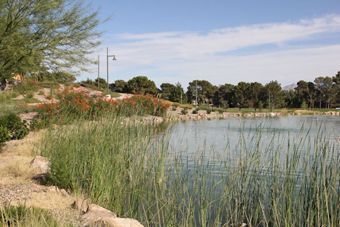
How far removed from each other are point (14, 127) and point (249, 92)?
31.8m

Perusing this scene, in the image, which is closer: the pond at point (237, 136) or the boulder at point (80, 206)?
the boulder at point (80, 206)

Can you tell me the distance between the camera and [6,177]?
3680mm

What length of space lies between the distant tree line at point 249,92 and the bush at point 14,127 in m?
25.6

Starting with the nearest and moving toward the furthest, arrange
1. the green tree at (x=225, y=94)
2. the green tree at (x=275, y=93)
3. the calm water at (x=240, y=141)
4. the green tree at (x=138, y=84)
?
1. the calm water at (x=240, y=141)
2. the green tree at (x=275, y=93)
3. the green tree at (x=138, y=84)
4. the green tree at (x=225, y=94)

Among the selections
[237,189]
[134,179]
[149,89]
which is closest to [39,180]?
[134,179]

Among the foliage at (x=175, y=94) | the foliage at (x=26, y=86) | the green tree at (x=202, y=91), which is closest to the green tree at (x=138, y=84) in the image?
the foliage at (x=175, y=94)

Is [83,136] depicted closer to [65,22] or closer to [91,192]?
[91,192]

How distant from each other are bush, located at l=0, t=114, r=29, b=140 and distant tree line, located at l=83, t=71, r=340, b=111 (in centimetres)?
2565

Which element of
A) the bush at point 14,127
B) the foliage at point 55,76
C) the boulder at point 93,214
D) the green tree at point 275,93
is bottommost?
the boulder at point 93,214

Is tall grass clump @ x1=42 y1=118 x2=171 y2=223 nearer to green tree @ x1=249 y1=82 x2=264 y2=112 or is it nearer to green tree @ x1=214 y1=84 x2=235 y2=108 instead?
green tree @ x1=249 y1=82 x2=264 y2=112

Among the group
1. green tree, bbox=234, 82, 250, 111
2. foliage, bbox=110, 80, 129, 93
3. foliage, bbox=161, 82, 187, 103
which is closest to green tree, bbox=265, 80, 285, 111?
green tree, bbox=234, 82, 250, 111

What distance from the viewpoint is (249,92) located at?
35312 mm

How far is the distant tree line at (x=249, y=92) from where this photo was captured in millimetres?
33053

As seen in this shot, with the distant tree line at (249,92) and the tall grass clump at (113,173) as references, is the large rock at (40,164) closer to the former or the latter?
the tall grass clump at (113,173)
